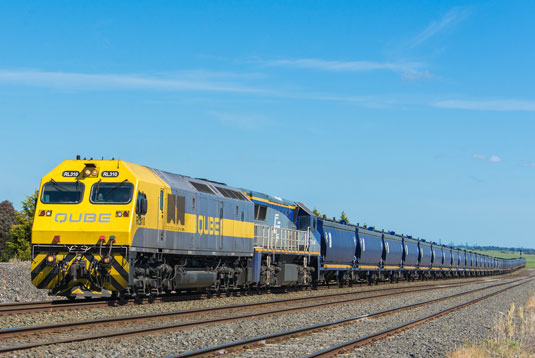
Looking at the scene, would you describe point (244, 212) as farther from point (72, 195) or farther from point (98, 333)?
point (98, 333)

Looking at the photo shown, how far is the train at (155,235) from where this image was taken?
689 inches

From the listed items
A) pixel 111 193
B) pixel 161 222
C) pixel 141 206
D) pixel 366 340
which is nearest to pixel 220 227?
pixel 161 222

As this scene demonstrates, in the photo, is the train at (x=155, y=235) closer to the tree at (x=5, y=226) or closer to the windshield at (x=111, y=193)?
the windshield at (x=111, y=193)

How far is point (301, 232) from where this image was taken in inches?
1245

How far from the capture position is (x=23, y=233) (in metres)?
77.4

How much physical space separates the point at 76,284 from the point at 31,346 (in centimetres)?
663

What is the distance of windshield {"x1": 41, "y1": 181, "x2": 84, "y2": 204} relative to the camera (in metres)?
18.3

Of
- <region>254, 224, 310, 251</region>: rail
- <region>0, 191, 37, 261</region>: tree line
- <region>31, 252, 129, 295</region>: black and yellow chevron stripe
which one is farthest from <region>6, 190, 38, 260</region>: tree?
<region>31, 252, 129, 295</region>: black and yellow chevron stripe

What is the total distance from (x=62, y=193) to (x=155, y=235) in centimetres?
292

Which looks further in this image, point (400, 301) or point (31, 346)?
point (400, 301)

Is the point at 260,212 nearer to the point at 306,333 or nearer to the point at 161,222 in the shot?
the point at 161,222

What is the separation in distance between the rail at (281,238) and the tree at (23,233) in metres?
51.7

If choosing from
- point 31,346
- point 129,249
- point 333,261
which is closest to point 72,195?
point 129,249

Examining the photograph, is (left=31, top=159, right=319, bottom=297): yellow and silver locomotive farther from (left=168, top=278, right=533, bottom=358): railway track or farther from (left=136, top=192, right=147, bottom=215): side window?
(left=168, top=278, right=533, bottom=358): railway track
